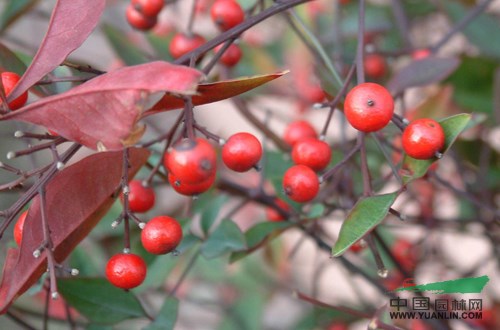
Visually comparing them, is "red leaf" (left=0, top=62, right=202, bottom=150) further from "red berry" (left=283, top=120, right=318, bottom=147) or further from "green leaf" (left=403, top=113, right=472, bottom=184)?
"red berry" (left=283, top=120, right=318, bottom=147)

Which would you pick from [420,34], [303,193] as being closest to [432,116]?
[303,193]

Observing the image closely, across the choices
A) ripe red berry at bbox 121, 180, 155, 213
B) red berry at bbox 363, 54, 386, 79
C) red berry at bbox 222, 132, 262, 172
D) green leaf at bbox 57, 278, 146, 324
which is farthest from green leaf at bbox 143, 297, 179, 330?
red berry at bbox 363, 54, 386, 79

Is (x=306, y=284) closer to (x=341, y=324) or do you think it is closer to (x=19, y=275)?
(x=341, y=324)

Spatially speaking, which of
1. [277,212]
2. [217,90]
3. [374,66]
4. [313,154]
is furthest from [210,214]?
[374,66]

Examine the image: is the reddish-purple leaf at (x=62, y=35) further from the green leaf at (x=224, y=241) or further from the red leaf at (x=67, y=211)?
the green leaf at (x=224, y=241)

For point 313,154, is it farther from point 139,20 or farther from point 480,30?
point 480,30

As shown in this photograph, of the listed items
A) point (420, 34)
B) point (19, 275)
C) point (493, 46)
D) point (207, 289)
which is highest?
point (420, 34)
